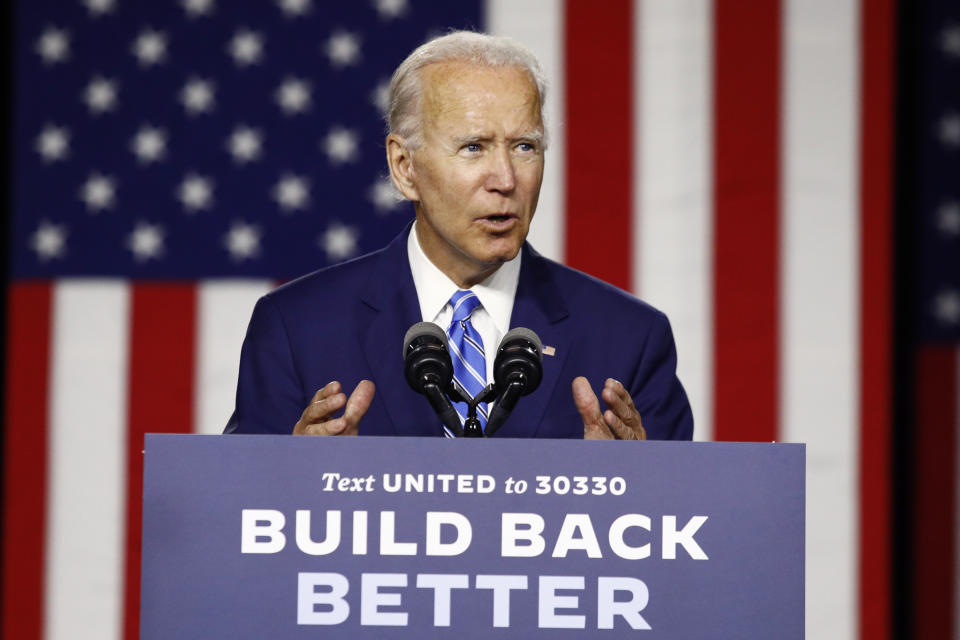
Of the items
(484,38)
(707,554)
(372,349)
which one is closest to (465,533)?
(707,554)

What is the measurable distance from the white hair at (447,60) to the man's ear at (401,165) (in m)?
0.02

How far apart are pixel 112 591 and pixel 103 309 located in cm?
77

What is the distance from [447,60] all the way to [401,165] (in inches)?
7.9

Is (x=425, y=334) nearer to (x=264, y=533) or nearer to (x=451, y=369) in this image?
(x=451, y=369)

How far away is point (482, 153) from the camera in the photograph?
1.63m

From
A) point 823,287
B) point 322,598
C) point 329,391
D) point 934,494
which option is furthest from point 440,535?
point 934,494

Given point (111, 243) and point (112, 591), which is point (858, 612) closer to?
point (112, 591)

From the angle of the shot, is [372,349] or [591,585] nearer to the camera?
[591,585]

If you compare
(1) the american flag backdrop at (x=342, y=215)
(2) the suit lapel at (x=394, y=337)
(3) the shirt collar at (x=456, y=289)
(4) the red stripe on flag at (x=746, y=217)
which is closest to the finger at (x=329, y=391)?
(2) the suit lapel at (x=394, y=337)

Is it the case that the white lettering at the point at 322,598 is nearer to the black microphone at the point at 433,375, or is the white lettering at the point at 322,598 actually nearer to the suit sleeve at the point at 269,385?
the black microphone at the point at 433,375

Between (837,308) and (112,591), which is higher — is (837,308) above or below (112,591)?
above

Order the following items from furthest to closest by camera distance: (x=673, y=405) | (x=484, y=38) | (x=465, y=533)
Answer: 1. (x=673, y=405)
2. (x=484, y=38)
3. (x=465, y=533)

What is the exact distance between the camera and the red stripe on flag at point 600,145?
2.94m

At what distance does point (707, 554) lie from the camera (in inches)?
45.1
